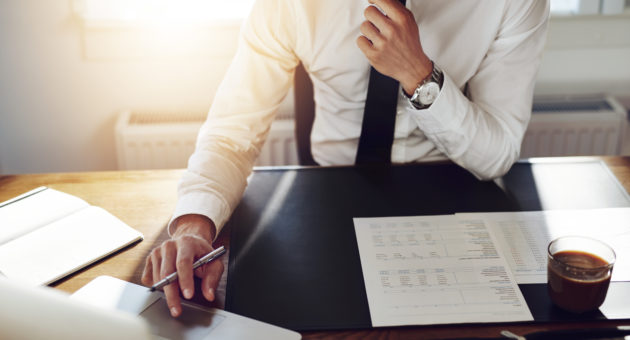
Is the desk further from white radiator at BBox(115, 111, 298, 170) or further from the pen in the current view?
white radiator at BBox(115, 111, 298, 170)

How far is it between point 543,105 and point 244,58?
1.19 m

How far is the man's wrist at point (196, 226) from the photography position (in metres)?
0.90

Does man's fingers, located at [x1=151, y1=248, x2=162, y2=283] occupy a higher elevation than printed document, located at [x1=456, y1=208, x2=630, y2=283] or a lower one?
lower

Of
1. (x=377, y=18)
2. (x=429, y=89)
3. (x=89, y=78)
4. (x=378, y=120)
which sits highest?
(x=377, y=18)

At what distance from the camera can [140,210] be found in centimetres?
102

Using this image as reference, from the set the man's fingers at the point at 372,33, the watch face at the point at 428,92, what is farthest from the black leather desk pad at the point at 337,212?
the man's fingers at the point at 372,33

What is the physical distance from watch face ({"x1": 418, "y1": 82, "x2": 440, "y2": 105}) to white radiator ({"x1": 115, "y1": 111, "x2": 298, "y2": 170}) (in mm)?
853

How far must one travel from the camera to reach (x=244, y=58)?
1180 mm

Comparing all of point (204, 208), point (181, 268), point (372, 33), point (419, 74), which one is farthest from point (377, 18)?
point (181, 268)

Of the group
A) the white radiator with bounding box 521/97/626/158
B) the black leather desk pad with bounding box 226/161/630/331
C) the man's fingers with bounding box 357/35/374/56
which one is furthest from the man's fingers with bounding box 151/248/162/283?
the white radiator with bounding box 521/97/626/158

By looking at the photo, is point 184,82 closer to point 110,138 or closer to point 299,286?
point 110,138

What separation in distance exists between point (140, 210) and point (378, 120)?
0.50 m

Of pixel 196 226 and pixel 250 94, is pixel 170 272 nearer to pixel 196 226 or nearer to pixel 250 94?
pixel 196 226

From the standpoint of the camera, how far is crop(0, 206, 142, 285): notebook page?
0.83 metres
